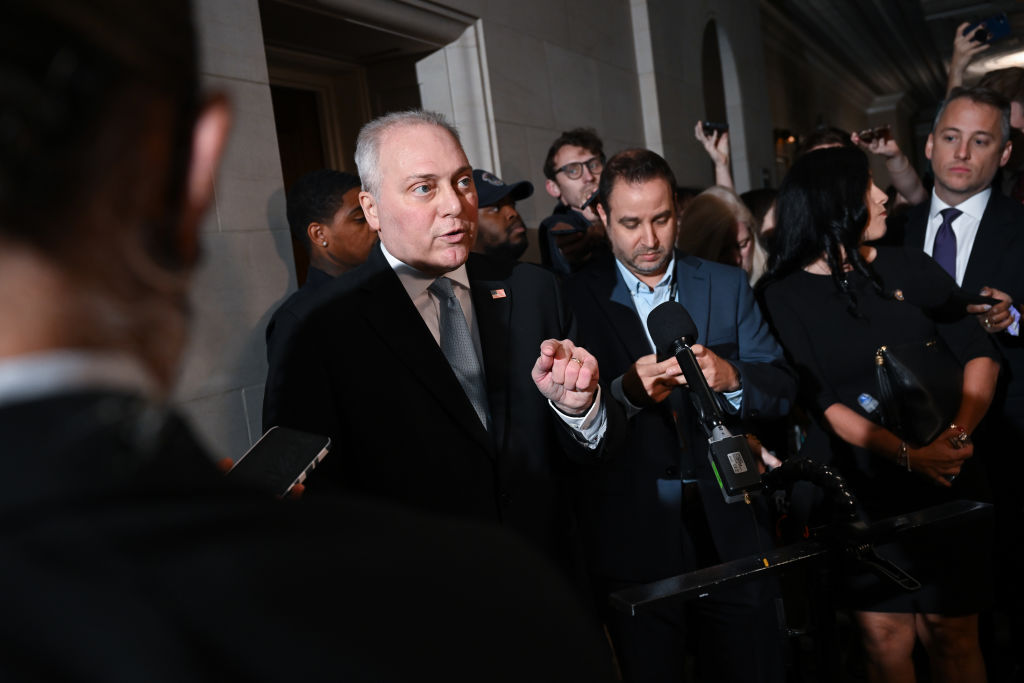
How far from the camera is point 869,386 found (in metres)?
2.50

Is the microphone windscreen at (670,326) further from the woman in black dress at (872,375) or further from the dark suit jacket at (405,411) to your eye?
the woman in black dress at (872,375)

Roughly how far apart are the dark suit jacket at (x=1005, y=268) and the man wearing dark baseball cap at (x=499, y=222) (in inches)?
71.2

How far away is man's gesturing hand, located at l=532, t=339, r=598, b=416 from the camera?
5.38 feet

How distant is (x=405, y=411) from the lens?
5.84 feet

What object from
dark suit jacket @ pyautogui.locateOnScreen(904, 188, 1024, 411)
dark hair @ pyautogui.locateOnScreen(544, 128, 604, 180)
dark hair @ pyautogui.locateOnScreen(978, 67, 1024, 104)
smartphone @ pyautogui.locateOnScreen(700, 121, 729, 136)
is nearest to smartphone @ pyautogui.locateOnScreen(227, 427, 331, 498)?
dark suit jacket @ pyautogui.locateOnScreen(904, 188, 1024, 411)

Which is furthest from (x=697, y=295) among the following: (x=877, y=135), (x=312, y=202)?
(x=877, y=135)

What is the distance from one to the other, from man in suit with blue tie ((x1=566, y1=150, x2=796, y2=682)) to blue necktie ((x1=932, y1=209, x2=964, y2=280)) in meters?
1.17

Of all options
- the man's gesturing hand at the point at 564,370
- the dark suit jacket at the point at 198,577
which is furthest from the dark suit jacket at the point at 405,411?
the dark suit jacket at the point at 198,577

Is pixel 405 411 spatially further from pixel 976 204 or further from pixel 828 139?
pixel 828 139

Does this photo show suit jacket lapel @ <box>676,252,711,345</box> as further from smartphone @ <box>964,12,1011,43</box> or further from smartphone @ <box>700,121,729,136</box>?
smartphone @ <box>964,12,1011,43</box>

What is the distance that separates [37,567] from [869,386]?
8.26ft

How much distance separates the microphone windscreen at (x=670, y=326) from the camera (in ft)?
5.89

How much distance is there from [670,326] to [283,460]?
1028 mm

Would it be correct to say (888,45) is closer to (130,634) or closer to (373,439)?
(373,439)
